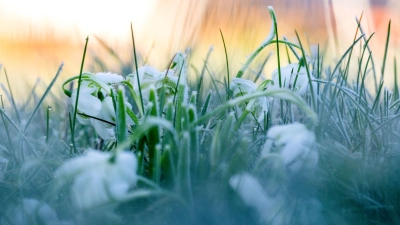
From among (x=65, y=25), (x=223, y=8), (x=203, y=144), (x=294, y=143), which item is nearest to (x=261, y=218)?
(x=294, y=143)

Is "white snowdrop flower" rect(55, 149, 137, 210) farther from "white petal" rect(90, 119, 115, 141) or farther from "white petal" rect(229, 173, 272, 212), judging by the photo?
"white petal" rect(90, 119, 115, 141)

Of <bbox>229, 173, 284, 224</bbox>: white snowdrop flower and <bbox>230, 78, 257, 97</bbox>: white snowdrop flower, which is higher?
<bbox>230, 78, 257, 97</bbox>: white snowdrop flower

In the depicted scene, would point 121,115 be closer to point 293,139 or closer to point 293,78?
point 293,139

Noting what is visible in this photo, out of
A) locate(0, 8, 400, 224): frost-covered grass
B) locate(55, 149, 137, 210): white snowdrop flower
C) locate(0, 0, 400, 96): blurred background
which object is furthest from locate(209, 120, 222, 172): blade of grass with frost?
locate(0, 0, 400, 96): blurred background

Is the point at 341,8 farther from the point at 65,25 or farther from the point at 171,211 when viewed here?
the point at 171,211

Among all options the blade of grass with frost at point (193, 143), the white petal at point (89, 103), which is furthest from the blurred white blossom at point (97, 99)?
the blade of grass with frost at point (193, 143)
